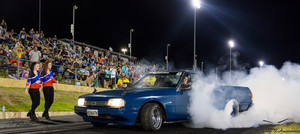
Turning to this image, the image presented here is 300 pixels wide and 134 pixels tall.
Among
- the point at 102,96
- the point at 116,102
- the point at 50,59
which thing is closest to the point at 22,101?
the point at 50,59

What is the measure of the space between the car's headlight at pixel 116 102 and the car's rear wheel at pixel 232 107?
3364 mm

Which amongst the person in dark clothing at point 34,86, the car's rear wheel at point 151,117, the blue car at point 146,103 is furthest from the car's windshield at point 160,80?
the person in dark clothing at point 34,86

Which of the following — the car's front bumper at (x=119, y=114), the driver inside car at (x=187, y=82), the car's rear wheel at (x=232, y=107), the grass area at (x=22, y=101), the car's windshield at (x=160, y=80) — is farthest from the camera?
the grass area at (x=22, y=101)

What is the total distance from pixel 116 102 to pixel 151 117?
80cm

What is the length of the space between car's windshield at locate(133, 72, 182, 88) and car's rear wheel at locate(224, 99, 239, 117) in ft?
5.84

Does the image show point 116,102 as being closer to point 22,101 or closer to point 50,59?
point 22,101

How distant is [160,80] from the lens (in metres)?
7.28

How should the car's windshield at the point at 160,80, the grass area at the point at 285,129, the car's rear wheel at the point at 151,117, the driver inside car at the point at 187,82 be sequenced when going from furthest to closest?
the car's windshield at the point at 160,80
the driver inside car at the point at 187,82
the grass area at the point at 285,129
the car's rear wheel at the point at 151,117

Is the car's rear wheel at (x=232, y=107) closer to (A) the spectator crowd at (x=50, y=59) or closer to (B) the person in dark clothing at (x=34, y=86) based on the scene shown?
(B) the person in dark clothing at (x=34, y=86)

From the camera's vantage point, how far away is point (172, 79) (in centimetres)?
719

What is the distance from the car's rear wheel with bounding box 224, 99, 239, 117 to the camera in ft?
25.7

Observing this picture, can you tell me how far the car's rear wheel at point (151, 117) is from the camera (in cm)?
583

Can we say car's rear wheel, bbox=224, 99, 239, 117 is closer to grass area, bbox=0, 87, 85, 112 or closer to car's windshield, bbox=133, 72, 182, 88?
car's windshield, bbox=133, 72, 182, 88

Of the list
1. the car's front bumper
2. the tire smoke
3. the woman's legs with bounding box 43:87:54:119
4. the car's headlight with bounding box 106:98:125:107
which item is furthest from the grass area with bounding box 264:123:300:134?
the woman's legs with bounding box 43:87:54:119
